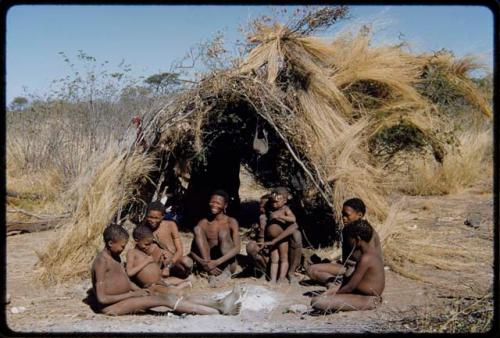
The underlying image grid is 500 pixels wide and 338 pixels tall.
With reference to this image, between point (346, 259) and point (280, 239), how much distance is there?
33.0 inches

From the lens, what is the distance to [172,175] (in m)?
8.30

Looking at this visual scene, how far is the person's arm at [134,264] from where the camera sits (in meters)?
5.65

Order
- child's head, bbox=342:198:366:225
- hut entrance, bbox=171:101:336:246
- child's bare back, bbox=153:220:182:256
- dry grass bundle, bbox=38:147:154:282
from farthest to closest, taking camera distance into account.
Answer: hut entrance, bbox=171:101:336:246, child's bare back, bbox=153:220:182:256, dry grass bundle, bbox=38:147:154:282, child's head, bbox=342:198:366:225

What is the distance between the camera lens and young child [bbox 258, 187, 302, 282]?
262 inches

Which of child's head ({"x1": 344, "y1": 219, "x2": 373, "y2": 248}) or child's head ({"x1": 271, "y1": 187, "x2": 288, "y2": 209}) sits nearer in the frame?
child's head ({"x1": 344, "y1": 219, "x2": 373, "y2": 248})

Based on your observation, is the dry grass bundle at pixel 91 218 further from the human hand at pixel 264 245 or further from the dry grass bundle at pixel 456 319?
the dry grass bundle at pixel 456 319

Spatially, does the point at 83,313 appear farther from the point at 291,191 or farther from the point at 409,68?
the point at 409,68

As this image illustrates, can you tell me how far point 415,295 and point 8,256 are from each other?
4.60m

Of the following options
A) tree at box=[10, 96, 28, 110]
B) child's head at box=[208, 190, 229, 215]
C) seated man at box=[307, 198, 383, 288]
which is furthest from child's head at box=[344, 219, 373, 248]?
tree at box=[10, 96, 28, 110]

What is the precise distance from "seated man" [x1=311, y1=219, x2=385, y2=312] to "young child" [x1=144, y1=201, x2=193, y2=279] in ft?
5.04

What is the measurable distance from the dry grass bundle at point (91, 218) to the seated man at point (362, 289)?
7.87 ft

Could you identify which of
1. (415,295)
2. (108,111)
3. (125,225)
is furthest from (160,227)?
(108,111)

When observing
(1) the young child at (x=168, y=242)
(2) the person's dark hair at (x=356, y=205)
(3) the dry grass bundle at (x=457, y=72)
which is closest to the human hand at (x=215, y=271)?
(1) the young child at (x=168, y=242)

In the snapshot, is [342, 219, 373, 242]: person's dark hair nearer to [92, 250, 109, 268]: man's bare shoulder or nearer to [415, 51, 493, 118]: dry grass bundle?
[92, 250, 109, 268]: man's bare shoulder
